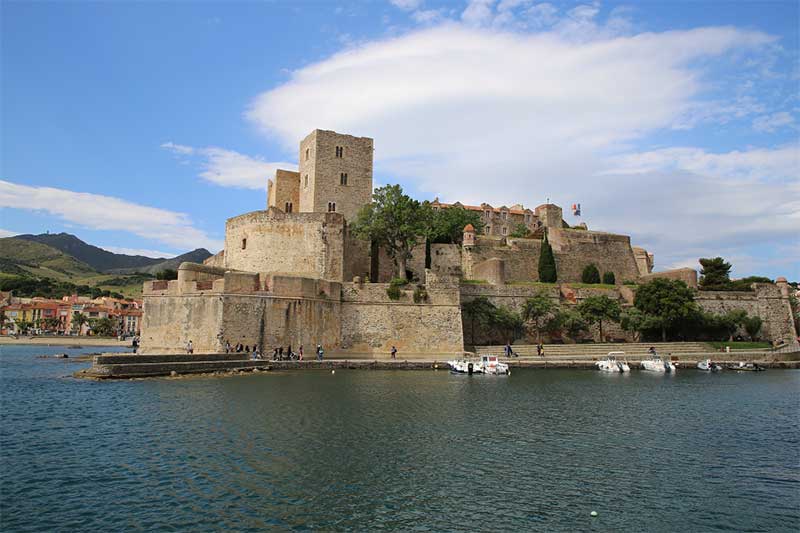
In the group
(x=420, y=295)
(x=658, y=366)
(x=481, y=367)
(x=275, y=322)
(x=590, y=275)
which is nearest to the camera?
(x=481, y=367)

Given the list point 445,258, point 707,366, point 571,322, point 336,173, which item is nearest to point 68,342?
point 336,173

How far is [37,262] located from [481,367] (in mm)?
137193

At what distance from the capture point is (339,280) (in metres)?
32.5

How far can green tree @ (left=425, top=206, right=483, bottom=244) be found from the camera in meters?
42.3

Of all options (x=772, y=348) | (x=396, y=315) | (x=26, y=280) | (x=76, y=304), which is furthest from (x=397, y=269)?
(x=26, y=280)

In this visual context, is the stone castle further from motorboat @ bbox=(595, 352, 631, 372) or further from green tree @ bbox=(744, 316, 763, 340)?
motorboat @ bbox=(595, 352, 631, 372)

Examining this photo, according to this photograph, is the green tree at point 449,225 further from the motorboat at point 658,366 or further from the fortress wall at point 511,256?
the motorboat at point 658,366

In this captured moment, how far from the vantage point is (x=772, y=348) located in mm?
36844

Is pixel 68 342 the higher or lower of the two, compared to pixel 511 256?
lower

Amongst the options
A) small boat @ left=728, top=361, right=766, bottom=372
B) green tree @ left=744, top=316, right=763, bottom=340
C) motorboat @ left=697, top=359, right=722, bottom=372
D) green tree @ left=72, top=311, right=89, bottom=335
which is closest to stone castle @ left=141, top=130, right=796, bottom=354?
green tree @ left=744, top=316, right=763, bottom=340

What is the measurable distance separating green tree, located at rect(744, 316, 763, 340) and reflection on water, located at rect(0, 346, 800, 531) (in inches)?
841

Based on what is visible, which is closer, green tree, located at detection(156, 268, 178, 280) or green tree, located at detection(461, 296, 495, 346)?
green tree, located at detection(461, 296, 495, 346)

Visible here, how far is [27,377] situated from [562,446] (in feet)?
68.2

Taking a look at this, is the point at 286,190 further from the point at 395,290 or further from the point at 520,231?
the point at 520,231
